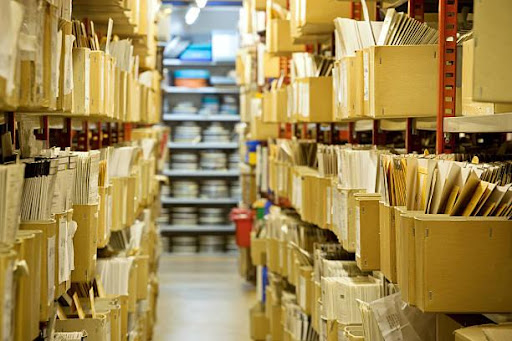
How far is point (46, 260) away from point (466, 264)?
1113mm

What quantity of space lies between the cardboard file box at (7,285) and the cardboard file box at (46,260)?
0.29 metres

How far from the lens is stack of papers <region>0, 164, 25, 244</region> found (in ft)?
6.35

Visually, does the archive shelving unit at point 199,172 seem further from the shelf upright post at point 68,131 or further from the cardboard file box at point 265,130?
the shelf upright post at point 68,131

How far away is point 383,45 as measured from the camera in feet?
10.4

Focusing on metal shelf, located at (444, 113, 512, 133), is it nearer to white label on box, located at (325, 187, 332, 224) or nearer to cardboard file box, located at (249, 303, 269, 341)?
white label on box, located at (325, 187, 332, 224)

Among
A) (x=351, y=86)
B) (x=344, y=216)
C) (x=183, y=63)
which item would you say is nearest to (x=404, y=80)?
(x=351, y=86)

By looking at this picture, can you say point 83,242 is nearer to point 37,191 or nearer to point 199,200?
point 37,191

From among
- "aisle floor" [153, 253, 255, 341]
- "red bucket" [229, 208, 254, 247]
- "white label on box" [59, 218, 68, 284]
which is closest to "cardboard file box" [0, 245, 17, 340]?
"white label on box" [59, 218, 68, 284]

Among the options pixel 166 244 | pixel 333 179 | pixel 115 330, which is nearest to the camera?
pixel 115 330

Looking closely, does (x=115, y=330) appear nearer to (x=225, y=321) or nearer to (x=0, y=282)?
(x=0, y=282)

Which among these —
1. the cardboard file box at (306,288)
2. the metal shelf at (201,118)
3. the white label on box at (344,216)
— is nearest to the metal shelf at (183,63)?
the metal shelf at (201,118)

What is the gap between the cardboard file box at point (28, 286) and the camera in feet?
6.59

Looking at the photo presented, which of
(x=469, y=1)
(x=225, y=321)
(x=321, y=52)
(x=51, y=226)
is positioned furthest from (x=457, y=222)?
(x=225, y=321)

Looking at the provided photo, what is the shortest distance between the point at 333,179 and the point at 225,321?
4133mm
